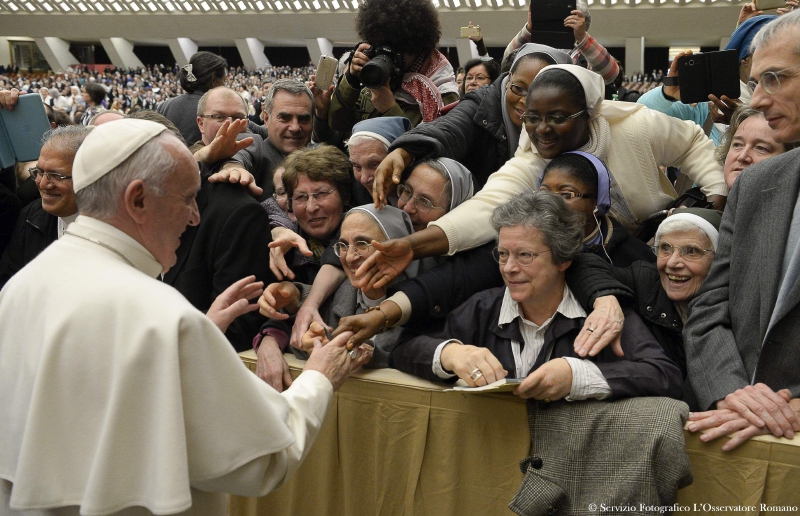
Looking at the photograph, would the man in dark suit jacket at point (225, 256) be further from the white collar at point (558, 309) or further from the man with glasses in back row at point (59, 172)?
the white collar at point (558, 309)

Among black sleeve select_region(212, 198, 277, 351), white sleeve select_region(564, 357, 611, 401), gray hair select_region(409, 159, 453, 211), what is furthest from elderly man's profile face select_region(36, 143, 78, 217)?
white sleeve select_region(564, 357, 611, 401)

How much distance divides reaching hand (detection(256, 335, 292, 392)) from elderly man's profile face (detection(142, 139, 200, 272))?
2.76ft

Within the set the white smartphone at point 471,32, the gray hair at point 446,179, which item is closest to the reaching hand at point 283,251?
the gray hair at point 446,179

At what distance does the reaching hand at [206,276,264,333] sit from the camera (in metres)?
2.12

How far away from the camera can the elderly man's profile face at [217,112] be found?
3.65 metres

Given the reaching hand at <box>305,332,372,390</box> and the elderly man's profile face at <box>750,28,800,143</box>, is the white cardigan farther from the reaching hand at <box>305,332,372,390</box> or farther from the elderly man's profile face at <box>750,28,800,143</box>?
the reaching hand at <box>305,332,372,390</box>

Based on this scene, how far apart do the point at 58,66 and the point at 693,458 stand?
29279 millimetres

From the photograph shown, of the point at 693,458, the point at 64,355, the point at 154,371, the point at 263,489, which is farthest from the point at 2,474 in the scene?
the point at 693,458

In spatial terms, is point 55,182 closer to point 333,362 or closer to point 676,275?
point 333,362

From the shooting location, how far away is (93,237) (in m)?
1.58

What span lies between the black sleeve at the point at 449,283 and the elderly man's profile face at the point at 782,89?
3.14ft

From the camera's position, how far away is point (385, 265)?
96.2 inches

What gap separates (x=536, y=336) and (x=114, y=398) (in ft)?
4.16

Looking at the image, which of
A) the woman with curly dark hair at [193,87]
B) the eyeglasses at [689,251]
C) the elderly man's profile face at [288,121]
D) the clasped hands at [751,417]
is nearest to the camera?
the clasped hands at [751,417]
